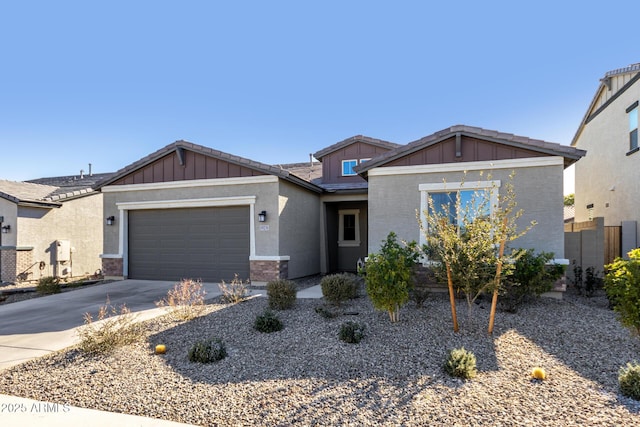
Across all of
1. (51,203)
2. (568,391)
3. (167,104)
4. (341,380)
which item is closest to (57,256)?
(51,203)

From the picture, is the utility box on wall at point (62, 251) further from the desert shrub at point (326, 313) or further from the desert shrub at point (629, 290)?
the desert shrub at point (629, 290)

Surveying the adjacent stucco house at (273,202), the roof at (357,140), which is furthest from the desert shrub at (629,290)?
the roof at (357,140)

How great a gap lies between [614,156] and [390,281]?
1138 cm

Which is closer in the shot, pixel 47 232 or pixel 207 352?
pixel 207 352

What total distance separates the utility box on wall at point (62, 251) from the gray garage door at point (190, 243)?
416 cm

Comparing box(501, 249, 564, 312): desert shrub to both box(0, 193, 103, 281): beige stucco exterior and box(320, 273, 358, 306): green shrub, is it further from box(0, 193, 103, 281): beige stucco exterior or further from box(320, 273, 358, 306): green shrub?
box(0, 193, 103, 281): beige stucco exterior

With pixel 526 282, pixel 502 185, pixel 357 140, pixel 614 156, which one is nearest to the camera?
pixel 526 282

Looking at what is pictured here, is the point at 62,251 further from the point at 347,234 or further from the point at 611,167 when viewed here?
the point at 611,167

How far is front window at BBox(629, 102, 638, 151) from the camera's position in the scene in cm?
1063

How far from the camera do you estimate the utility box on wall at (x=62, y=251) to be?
45.3 feet

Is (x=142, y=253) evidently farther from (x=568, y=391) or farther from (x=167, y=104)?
(x=568, y=391)

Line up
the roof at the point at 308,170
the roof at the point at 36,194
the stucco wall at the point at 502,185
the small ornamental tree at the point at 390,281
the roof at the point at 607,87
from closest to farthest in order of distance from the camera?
1. the small ornamental tree at the point at 390,281
2. the stucco wall at the point at 502,185
3. the roof at the point at 607,87
4. the roof at the point at 36,194
5. the roof at the point at 308,170

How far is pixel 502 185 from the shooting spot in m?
8.29

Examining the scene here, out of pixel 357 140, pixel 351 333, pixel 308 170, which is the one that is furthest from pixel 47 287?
pixel 357 140
